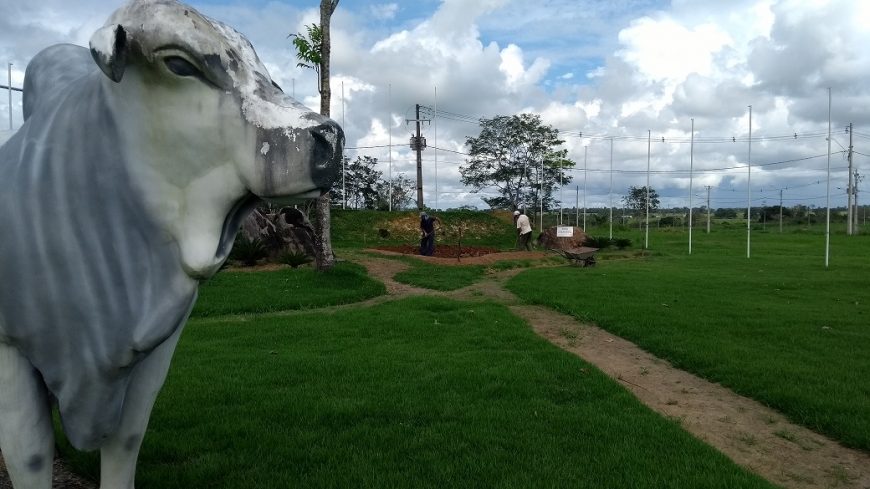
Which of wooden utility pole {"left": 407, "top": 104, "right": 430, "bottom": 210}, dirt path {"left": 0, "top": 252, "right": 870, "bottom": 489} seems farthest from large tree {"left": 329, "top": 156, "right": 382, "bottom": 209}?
dirt path {"left": 0, "top": 252, "right": 870, "bottom": 489}

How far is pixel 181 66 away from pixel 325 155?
0.37 metres

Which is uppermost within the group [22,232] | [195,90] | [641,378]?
[195,90]

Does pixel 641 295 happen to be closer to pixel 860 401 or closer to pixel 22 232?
pixel 860 401

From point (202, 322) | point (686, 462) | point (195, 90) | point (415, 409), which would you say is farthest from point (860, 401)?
point (202, 322)

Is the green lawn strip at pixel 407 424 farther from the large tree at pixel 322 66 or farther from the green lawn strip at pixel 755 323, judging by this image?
the large tree at pixel 322 66

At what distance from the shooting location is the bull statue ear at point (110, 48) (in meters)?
1.24

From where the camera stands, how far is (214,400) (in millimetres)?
4637

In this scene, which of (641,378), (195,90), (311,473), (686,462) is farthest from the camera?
(641,378)

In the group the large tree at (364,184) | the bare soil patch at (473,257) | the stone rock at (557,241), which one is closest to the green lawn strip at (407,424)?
the bare soil patch at (473,257)

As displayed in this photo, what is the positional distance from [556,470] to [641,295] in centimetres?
776

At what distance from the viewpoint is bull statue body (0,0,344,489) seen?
1.33 meters

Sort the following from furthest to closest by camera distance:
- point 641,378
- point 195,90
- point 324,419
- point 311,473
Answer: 1. point 641,378
2. point 324,419
3. point 311,473
4. point 195,90

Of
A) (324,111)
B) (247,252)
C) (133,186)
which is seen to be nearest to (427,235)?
(247,252)

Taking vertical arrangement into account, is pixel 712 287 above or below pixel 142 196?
below
